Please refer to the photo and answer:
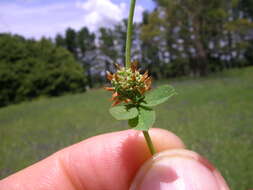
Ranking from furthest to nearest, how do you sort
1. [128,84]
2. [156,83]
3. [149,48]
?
[149,48] → [156,83] → [128,84]

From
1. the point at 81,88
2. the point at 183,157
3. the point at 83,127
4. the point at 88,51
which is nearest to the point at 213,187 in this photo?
the point at 183,157

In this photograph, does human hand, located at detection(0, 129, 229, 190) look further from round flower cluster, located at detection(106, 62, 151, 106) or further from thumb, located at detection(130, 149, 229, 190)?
round flower cluster, located at detection(106, 62, 151, 106)

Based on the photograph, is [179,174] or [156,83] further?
[156,83]

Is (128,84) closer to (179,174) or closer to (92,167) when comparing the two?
(179,174)

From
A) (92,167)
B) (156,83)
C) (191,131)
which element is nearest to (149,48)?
(156,83)

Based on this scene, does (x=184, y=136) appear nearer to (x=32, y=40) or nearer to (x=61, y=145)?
(x=61, y=145)
